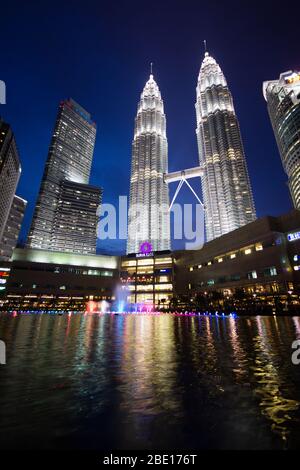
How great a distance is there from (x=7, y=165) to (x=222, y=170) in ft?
442

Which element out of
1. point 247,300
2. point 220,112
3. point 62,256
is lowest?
point 247,300

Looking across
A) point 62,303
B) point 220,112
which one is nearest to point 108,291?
point 62,303

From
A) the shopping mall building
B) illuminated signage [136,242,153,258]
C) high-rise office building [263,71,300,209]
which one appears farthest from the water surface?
high-rise office building [263,71,300,209]

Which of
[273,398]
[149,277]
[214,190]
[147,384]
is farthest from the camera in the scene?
[214,190]

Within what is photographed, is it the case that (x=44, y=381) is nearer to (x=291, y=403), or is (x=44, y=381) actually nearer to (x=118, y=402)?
(x=118, y=402)

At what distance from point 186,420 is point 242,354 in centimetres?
840

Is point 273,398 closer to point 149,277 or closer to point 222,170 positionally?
point 149,277

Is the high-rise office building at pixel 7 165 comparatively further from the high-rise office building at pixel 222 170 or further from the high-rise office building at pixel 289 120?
the high-rise office building at pixel 289 120

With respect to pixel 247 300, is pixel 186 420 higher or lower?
lower

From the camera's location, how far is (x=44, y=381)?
8.13 m

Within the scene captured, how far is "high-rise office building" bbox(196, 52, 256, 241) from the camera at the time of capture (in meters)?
153

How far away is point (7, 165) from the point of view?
14125 centimetres

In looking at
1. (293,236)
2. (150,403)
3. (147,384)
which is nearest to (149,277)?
(293,236)
